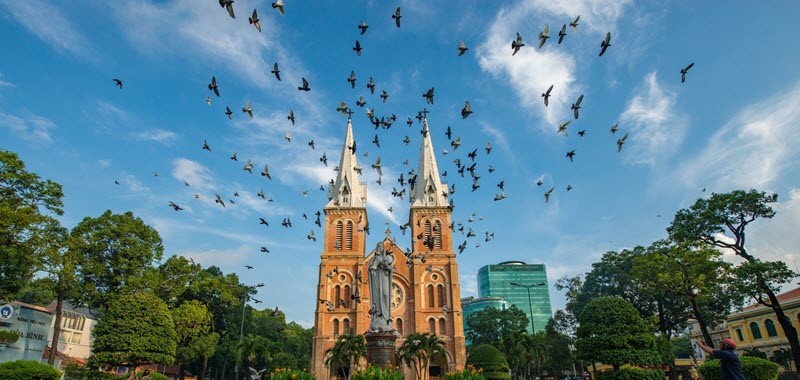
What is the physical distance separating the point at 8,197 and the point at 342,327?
25.6m

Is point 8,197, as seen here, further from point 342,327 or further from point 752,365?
point 752,365

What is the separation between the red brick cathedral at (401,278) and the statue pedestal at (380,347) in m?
19.9

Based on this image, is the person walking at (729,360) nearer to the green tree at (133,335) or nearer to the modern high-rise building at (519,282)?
the green tree at (133,335)

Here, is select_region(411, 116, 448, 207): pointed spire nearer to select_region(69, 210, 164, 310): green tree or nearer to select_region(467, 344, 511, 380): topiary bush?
select_region(467, 344, 511, 380): topiary bush

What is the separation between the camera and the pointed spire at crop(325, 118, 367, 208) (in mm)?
45500

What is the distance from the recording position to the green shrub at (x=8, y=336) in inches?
925

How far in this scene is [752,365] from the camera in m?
15.0

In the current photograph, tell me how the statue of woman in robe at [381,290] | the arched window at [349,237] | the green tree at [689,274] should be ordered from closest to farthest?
the statue of woman in robe at [381,290]
the green tree at [689,274]
the arched window at [349,237]

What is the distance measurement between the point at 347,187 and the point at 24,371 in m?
33.2

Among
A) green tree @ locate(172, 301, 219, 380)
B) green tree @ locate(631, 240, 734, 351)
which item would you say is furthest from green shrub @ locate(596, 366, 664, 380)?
green tree @ locate(172, 301, 219, 380)

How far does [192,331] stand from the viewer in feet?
106

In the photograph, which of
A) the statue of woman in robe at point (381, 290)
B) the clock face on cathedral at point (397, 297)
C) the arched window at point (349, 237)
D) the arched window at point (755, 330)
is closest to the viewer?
the statue of woman in robe at point (381, 290)

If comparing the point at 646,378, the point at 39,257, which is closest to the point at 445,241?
the point at 646,378

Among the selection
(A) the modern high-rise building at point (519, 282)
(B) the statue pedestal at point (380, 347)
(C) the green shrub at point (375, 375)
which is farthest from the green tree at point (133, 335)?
(A) the modern high-rise building at point (519, 282)
